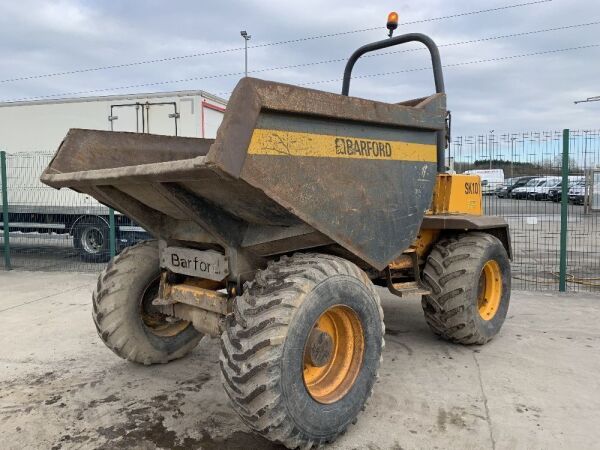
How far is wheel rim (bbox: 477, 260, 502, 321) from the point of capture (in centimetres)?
516

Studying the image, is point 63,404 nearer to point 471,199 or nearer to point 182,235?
point 182,235

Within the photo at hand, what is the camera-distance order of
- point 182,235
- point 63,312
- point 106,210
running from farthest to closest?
point 106,210, point 63,312, point 182,235

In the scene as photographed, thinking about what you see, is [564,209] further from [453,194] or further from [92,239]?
[92,239]

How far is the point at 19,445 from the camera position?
10.5 ft

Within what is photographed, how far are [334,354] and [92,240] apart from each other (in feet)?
29.1

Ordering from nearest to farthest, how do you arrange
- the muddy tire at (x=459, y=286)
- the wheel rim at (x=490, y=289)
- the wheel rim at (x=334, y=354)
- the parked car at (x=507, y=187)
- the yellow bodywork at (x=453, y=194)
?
the wheel rim at (x=334, y=354) → the muddy tire at (x=459, y=286) → the yellow bodywork at (x=453, y=194) → the wheel rim at (x=490, y=289) → the parked car at (x=507, y=187)

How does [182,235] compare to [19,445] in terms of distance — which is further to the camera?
[182,235]

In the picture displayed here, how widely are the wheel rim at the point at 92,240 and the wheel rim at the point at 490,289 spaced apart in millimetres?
8118

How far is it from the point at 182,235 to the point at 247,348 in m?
1.26

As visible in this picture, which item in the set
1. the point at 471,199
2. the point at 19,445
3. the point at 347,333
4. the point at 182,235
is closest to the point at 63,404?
the point at 19,445

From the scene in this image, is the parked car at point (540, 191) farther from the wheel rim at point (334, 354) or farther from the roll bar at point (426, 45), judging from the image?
the wheel rim at point (334, 354)

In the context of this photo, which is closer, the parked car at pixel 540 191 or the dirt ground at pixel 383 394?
the dirt ground at pixel 383 394

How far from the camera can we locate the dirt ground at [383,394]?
3234 mm

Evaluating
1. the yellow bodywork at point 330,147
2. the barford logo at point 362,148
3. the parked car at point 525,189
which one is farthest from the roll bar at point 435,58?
the parked car at point 525,189
